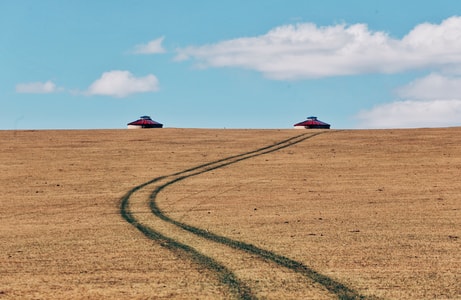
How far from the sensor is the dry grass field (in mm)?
9938

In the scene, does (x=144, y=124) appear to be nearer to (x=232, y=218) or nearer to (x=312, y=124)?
(x=312, y=124)

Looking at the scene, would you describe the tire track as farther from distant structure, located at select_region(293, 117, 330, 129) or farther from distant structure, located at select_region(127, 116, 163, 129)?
distant structure, located at select_region(293, 117, 330, 129)

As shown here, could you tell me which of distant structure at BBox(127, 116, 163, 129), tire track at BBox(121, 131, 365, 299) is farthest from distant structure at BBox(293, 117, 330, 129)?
tire track at BBox(121, 131, 365, 299)

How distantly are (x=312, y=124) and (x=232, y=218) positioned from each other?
36643mm

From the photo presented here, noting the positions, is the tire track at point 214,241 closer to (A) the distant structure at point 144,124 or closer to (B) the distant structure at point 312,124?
(A) the distant structure at point 144,124

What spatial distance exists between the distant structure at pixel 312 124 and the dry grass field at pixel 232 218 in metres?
15.0

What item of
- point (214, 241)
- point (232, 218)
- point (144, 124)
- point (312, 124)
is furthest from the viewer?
point (312, 124)

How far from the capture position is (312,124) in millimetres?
53188

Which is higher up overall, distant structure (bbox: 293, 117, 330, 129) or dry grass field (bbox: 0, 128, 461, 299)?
distant structure (bbox: 293, 117, 330, 129)

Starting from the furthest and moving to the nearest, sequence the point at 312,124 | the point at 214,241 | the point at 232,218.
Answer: the point at 312,124, the point at 232,218, the point at 214,241

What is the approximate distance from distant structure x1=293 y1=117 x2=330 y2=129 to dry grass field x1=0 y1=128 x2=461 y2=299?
14970 mm

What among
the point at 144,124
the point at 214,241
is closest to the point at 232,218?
the point at 214,241

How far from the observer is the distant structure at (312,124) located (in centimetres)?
5319

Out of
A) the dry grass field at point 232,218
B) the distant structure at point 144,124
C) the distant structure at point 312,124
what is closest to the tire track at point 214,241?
the dry grass field at point 232,218
